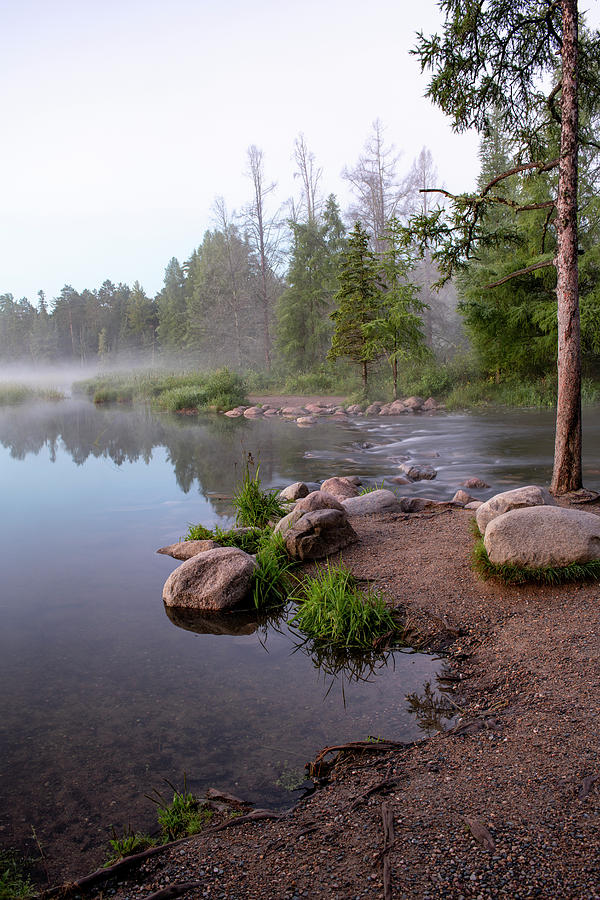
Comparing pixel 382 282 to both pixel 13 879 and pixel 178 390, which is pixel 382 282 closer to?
pixel 178 390

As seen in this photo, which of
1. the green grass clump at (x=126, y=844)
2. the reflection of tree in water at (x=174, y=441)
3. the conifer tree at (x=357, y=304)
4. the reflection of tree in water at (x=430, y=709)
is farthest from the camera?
the conifer tree at (x=357, y=304)

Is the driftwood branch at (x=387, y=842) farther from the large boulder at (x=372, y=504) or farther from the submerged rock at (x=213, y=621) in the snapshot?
the large boulder at (x=372, y=504)

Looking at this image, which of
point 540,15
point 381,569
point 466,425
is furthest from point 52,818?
point 466,425

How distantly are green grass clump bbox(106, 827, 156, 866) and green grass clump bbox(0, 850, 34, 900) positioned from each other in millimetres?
351

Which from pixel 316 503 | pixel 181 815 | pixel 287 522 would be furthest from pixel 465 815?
pixel 316 503

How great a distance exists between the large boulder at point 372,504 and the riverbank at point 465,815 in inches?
158

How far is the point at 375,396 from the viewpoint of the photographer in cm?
2703

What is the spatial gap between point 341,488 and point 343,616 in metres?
5.21

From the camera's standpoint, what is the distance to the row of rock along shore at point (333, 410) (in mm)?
24625

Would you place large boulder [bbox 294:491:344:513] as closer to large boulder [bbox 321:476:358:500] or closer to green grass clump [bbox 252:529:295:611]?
green grass clump [bbox 252:529:295:611]

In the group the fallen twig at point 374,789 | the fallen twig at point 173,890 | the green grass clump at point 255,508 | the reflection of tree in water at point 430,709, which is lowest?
the reflection of tree in water at point 430,709

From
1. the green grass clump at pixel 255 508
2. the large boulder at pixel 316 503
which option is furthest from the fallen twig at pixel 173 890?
the green grass clump at pixel 255 508

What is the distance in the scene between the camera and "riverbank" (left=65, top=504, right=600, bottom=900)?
2232 mm

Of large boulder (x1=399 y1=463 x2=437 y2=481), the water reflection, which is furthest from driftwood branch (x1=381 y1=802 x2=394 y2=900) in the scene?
Answer: large boulder (x1=399 y1=463 x2=437 y2=481)
